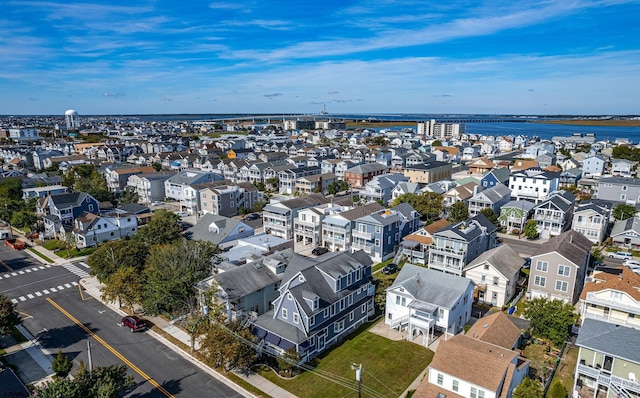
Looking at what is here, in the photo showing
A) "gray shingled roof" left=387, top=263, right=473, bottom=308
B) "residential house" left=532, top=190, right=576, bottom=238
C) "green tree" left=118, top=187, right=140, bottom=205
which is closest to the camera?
"gray shingled roof" left=387, top=263, right=473, bottom=308

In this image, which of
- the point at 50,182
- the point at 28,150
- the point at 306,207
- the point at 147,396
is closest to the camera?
the point at 147,396

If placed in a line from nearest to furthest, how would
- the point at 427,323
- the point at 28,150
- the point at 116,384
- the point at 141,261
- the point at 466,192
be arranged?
the point at 116,384, the point at 427,323, the point at 141,261, the point at 466,192, the point at 28,150

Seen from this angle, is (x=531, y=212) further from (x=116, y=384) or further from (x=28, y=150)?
(x=28, y=150)

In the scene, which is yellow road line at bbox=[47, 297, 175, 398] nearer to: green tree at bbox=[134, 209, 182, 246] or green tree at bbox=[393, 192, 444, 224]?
green tree at bbox=[134, 209, 182, 246]

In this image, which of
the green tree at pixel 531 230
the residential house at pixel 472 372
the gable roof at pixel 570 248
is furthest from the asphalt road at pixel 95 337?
the green tree at pixel 531 230

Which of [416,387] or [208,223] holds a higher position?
[208,223]

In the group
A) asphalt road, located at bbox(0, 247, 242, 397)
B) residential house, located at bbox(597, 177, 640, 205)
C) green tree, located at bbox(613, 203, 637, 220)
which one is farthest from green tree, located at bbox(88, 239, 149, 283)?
residential house, located at bbox(597, 177, 640, 205)

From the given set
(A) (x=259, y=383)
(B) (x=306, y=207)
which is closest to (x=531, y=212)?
(B) (x=306, y=207)
